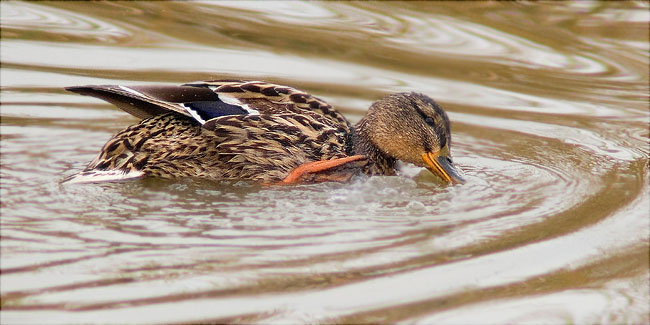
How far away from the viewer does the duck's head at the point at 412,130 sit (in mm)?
6961

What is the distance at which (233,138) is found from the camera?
6660mm

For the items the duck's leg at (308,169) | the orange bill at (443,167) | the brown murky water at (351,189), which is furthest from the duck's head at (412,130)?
the duck's leg at (308,169)

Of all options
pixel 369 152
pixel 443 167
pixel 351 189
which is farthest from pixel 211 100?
pixel 443 167

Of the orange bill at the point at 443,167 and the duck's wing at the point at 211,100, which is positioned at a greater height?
the duck's wing at the point at 211,100

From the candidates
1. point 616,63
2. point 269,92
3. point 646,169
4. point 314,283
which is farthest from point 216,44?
point 314,283

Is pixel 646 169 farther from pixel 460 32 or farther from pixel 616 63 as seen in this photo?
A: pixel 460 32

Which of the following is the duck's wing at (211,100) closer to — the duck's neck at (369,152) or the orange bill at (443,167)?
the duck's neck at (369,152)

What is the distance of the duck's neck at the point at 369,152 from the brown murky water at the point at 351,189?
204mm

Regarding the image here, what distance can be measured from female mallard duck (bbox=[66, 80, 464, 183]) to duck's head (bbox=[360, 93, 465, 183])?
1cm

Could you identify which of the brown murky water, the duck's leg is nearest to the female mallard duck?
the duck's leg

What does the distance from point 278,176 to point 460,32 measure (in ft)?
12.6

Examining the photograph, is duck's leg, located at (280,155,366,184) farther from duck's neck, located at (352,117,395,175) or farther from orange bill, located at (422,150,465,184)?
orange bill, located at (422,150,465,184)

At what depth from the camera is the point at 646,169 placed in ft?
22.9

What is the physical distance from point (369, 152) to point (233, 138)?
3.20 feet
